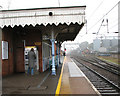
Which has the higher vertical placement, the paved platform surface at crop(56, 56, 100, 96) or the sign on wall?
the sign on wall

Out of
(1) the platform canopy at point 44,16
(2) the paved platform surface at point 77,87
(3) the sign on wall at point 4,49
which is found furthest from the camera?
(3) the sign on wall at point 4,49

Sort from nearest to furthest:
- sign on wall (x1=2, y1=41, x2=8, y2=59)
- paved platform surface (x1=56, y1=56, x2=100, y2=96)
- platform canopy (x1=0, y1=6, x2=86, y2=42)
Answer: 1. paved platform surface (x1=56, y1=56, x2=100, y2=96)
2. platform canopy (x1=0, y1=6, x2=86, y2=42)
3. sign on wall (x1=2, y1=41, x2=8, y2=59)

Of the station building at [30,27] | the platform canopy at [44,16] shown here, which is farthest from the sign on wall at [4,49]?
the platform canopy at [44,16]

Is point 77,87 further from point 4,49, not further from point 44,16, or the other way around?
point 4,49

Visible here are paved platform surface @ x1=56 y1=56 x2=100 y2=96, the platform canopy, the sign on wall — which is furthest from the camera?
the sign on wall

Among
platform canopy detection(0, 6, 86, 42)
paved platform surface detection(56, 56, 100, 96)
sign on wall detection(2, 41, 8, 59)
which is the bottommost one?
paved platform surface detection(56, 56, 100, 96)

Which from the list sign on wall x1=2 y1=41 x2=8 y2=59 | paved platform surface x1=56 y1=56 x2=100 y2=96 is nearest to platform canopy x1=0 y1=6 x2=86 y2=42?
sign on wall x1=2 y1=41 x2=8 y2=59

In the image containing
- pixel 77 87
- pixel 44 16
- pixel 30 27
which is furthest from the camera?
pixel 30 27

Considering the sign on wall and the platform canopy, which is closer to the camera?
the platform canopy

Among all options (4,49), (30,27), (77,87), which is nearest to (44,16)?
(30,27)

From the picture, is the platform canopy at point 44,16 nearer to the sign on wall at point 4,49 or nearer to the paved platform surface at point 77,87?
the sign on wall at point 4,49

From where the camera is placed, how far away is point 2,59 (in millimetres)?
7797

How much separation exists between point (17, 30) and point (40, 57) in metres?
2.56

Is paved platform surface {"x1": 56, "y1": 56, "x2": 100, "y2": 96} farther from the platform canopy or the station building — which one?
the platform canopy
